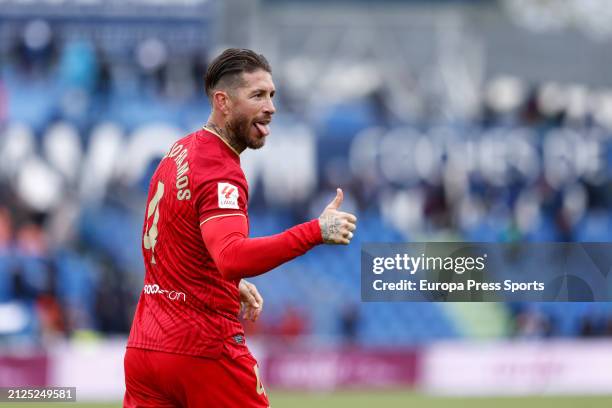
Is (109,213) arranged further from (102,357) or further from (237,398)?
(237,398)

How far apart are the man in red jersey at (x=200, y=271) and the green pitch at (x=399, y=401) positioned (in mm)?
9361

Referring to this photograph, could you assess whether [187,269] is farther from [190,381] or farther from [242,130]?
[242,130]

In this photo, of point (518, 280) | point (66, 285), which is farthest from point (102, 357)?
point (518, 280)

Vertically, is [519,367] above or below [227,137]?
above

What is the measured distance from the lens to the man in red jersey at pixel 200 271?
4883mm

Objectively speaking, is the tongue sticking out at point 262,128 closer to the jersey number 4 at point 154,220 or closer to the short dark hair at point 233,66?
the short dark hair at point 233,66

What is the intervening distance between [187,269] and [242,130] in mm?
661

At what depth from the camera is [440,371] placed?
17453mm

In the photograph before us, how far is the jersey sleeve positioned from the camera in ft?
15.4

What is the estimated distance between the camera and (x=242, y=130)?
5035mm

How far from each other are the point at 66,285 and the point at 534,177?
864cm

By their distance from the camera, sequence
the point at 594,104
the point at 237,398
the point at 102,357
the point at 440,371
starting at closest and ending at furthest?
the point at 237,398, the point at 102,357, the point at 440,371, the point at 594,104
